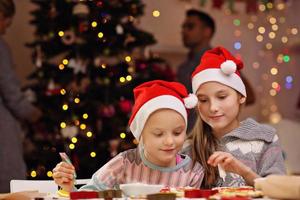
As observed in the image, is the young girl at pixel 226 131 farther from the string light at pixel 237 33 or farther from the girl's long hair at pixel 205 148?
the string light at pixel 237 33

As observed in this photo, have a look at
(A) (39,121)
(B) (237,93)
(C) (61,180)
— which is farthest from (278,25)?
(C) (61,180)

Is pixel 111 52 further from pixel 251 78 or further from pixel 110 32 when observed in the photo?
pixel 251 78

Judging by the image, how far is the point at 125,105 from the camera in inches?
194

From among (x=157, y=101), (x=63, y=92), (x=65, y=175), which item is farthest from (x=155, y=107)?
(x=63, y=92)

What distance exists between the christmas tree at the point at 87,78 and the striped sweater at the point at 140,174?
2481 millimetres

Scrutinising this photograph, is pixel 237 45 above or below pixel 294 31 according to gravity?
below

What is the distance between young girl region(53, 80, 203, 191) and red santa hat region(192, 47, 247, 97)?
0.63 ft

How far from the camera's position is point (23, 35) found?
247 inches

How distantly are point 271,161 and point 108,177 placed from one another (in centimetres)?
61

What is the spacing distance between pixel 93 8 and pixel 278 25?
9.69ft

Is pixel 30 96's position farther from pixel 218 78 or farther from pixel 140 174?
pixel 140 174

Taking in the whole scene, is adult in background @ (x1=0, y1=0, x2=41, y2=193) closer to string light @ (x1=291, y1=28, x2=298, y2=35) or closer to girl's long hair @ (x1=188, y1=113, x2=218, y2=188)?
girl's long hair @ (x1=188, y1=113, x2=218, y2=188)

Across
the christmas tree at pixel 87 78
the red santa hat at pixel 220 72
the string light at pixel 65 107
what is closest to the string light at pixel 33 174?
the christmas tree at pixel 87 78

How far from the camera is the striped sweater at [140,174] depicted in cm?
231
